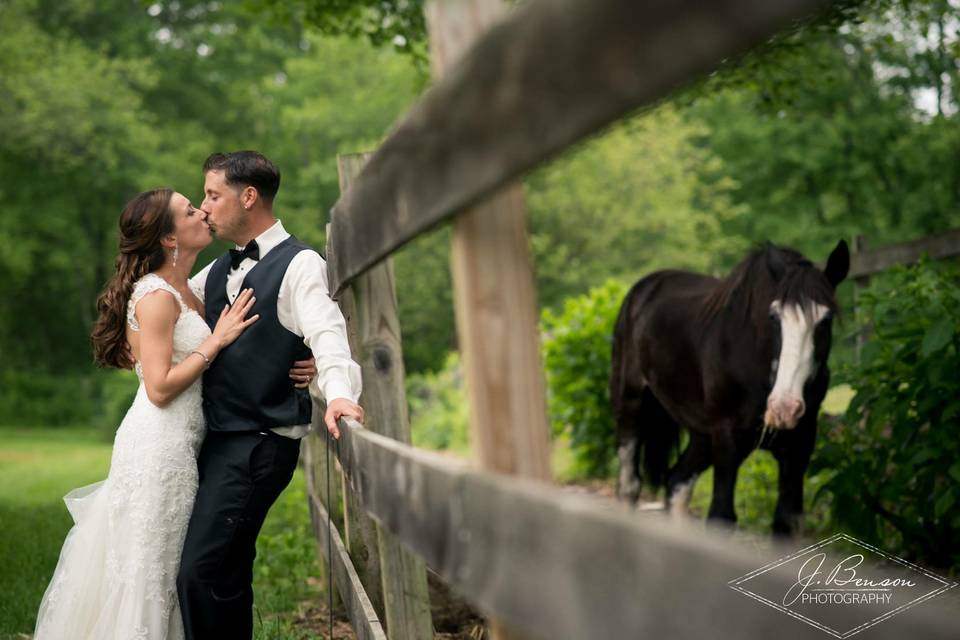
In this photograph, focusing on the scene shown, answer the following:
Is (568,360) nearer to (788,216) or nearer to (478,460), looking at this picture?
(478,460)

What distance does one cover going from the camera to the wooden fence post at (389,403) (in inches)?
120

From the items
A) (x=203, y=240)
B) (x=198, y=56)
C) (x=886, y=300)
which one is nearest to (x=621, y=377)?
(x=886, y=300)

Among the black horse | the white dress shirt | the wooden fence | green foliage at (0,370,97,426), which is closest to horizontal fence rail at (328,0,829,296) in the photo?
the wooden fence

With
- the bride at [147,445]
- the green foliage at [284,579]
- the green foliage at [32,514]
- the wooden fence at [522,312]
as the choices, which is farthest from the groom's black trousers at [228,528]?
the green foliage at [32,514]

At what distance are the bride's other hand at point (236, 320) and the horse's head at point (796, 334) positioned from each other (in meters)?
2.68

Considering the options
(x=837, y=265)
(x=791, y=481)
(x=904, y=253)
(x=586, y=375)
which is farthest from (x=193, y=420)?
(x=586, y=375)

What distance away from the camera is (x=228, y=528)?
345cm

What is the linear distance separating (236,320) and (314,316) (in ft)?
1.19

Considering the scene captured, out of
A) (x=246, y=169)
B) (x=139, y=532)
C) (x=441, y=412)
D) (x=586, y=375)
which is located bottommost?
(x=441, y=412)

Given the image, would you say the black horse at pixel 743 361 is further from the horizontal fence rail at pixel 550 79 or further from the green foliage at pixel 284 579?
the horizontal fence rail at pixel 550 79

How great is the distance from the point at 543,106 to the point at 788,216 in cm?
2940

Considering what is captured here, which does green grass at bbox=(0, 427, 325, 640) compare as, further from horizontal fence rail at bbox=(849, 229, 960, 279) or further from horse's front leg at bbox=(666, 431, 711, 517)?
horizontal fence rail at bbox=(849, 229, 960, 279)

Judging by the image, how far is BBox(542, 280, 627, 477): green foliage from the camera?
1050 cm

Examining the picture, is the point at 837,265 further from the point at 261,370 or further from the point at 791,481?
the point at 261,370
